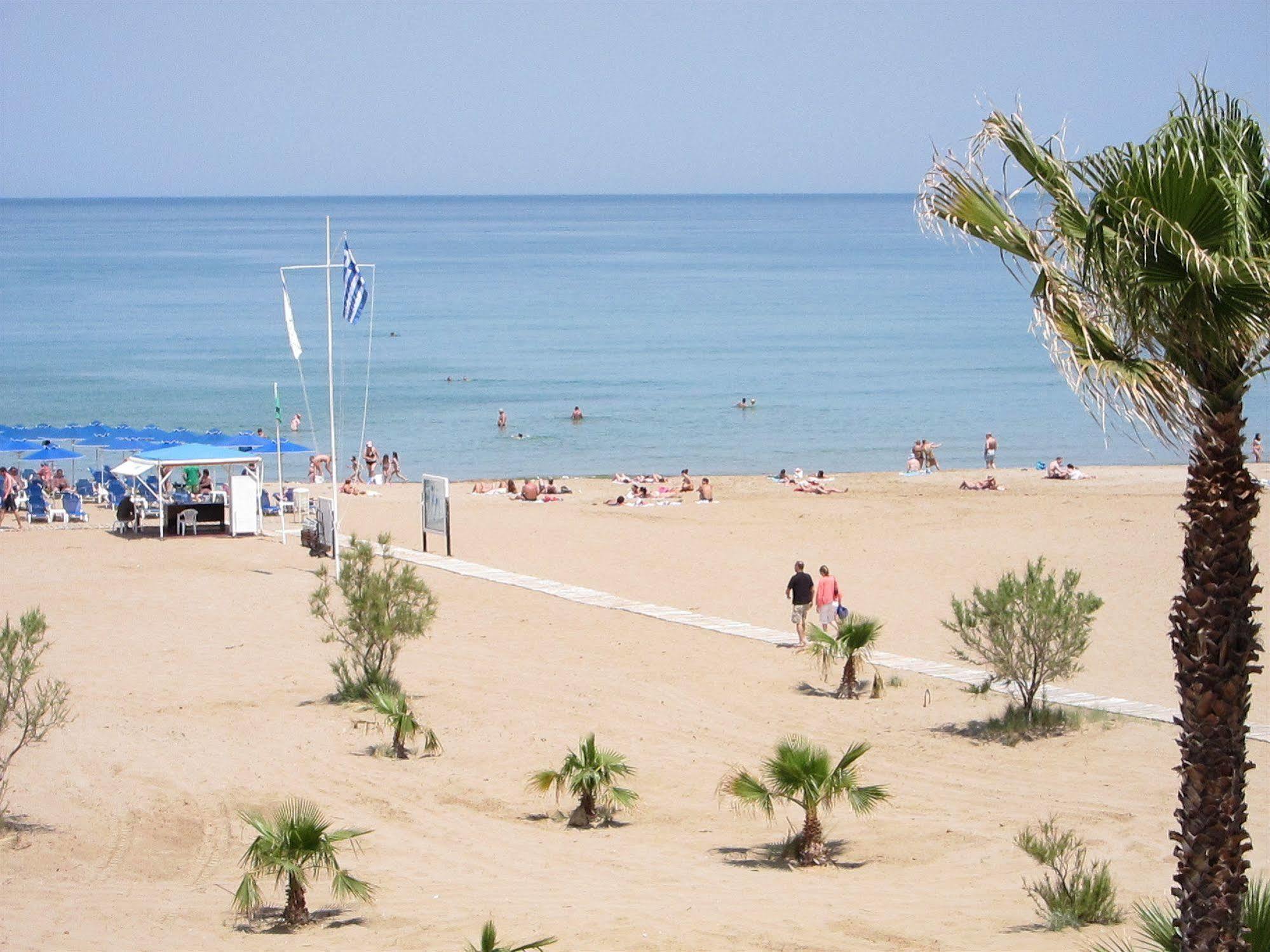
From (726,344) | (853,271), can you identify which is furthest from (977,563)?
(853,271)

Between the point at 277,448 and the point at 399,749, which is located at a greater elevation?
the point at 277,448

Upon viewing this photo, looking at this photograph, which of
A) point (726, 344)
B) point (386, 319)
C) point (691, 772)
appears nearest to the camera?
point (691, 772)

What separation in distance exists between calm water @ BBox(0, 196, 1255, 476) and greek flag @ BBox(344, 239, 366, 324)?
1489cm

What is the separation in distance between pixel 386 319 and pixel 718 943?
74950 mm

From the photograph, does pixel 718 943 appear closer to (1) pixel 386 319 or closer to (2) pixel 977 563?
(2) pixel 977 563

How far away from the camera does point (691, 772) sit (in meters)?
11.1

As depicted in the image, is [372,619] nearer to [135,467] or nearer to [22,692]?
[22,692]

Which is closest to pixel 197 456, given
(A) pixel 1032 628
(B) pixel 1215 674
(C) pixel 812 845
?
(A) pixel 1032 628

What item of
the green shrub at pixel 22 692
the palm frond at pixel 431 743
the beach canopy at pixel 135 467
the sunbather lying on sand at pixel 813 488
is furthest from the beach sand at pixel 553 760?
the sunbather lying on sand at pixel 813 488

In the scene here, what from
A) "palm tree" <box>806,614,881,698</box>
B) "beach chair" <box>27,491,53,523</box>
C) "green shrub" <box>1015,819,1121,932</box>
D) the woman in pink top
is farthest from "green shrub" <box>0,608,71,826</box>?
"beach chair" <box>27,491,53,523</box>

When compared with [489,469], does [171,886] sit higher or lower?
lower

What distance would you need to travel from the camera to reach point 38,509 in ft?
77.9

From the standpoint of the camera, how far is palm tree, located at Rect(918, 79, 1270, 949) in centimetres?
466

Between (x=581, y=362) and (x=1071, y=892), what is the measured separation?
54800 millimetres
